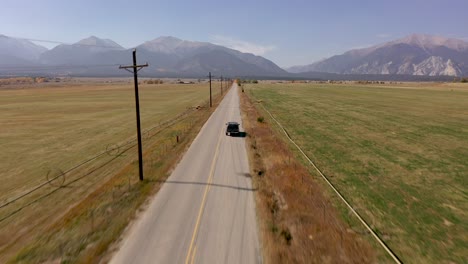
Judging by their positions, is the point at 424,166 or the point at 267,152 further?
the point at 267,152

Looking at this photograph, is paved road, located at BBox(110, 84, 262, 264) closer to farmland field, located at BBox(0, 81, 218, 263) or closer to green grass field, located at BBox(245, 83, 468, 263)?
farmland field, located at BBox(0, 81, 218, 263)

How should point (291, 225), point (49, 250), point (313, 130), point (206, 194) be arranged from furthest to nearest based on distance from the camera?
point (313, 130), point (206, 194), point (291, 225), point (49, 250)

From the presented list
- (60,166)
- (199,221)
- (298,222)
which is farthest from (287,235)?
(60,166)

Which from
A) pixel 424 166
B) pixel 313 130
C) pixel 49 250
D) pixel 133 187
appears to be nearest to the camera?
pixel 49 250

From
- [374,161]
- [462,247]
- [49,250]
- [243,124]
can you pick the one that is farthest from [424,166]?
[49,250]

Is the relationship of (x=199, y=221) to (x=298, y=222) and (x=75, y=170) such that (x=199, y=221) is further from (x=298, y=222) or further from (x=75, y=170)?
(x=75, y=170)

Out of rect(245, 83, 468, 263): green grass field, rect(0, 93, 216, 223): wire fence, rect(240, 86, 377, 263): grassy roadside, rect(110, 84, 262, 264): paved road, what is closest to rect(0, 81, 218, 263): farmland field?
rect(0, 93, 216, 223): wire fence

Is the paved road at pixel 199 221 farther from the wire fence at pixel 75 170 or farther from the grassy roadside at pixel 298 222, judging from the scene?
the wire fence at pixel 75 170

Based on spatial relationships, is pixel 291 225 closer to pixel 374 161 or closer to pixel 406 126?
pixel 374 161
